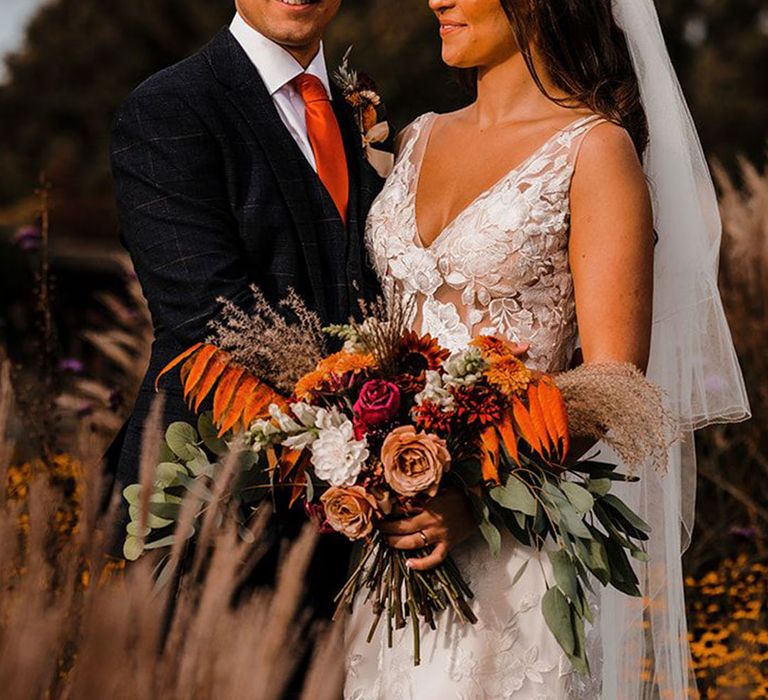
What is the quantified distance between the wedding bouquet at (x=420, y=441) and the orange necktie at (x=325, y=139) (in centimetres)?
72

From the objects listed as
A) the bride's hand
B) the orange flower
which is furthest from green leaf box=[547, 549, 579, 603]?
the orange flower

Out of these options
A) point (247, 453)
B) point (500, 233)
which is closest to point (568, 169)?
point (500, 233)

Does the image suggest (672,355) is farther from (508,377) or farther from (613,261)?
(508,377)

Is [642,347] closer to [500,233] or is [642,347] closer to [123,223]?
[500,233]

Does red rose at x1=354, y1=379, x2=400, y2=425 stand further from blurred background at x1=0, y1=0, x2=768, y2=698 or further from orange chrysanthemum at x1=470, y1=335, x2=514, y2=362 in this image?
blurred background at x1=0, y1=0, x2=768, y2=698

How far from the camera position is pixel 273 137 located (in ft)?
11.6

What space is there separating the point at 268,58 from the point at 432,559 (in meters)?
1.56

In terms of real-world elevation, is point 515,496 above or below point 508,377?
below

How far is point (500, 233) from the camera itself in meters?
3.36

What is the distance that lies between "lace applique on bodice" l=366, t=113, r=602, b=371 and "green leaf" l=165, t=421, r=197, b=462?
2.50ft

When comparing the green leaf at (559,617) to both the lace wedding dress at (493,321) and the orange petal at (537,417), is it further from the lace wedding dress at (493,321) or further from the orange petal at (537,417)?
the orange petal at (537,417)

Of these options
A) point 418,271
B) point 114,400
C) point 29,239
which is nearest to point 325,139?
point 418,271

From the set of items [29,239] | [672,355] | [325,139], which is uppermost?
[29,239]

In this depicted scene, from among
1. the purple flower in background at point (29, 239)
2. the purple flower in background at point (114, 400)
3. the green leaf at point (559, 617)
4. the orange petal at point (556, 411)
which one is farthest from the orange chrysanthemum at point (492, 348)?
the purple flower in background at point (29, 239)
